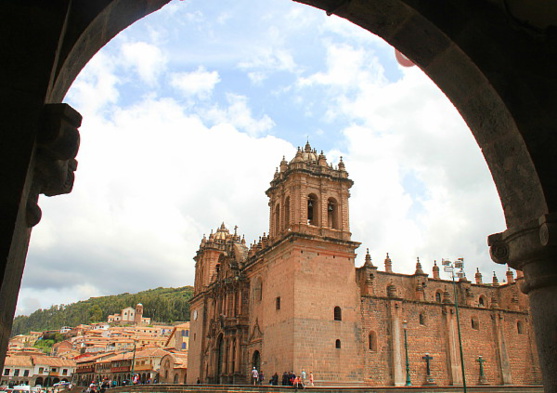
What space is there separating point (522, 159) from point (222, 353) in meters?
31.3

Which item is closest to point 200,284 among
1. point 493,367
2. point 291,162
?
point 291,162

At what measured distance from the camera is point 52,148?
216 centimetres

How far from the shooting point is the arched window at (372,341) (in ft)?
88.7

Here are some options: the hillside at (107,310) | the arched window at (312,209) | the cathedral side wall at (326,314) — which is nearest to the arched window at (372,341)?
the cathedral side wall at (326,314)

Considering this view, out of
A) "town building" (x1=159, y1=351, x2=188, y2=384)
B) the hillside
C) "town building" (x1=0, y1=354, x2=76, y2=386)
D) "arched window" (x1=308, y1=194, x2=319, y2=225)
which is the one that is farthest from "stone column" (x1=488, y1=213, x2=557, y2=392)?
the hillside

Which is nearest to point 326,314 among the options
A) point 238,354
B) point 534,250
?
point 238,354

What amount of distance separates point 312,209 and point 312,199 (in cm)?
57

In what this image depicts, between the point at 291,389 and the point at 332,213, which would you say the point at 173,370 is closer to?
the point at 332,213

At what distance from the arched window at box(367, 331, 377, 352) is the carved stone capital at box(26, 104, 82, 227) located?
26713 millimetres

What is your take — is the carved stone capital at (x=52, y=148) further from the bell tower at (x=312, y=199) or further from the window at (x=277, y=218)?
the window at (x=277, y=218)

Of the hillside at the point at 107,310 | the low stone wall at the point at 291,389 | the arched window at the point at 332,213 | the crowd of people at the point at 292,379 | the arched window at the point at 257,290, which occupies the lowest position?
the low stone wall at the point at 291,389

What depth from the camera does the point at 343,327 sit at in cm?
2502

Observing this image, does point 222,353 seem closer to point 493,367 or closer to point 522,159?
point 493,367

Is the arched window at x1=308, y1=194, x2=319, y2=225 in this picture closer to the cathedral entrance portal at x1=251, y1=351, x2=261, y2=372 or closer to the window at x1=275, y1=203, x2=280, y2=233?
the window at x1=275, y1=203, x2=280, y2=233
